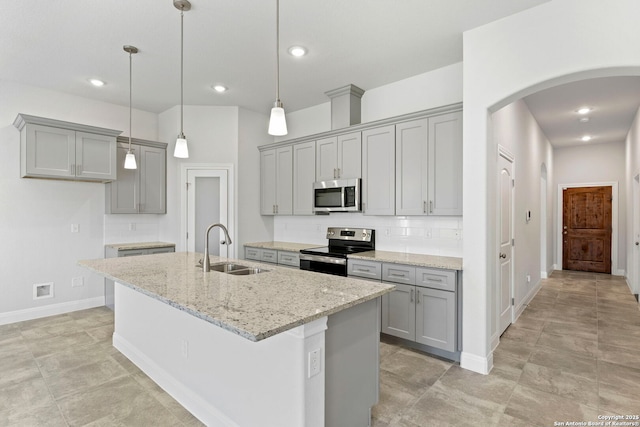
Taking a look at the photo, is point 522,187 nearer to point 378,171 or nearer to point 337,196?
point 378,171

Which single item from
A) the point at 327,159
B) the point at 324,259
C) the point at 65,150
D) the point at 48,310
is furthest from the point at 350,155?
the point at 48,310

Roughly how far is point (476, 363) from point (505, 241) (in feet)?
4.73

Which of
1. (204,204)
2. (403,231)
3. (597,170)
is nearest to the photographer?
(403,231)

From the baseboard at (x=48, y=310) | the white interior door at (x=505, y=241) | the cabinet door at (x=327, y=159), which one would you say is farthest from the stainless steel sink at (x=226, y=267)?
the baseboard at (x=48, y=310)

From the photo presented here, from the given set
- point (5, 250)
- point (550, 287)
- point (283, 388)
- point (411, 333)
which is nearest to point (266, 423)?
point (283, 388)

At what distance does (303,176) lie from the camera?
4.70 metres

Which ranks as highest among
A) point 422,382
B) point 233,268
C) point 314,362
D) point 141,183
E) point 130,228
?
point 141,183

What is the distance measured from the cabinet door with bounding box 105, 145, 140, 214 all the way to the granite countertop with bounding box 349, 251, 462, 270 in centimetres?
334

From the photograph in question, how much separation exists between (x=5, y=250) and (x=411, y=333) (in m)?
4.79

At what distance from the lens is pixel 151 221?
5312 millimetres

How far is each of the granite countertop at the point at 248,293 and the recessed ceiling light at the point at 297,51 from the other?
6.97 feet

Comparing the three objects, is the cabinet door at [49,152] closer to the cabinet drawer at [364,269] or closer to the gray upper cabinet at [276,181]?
the gray upper cabinet at [276,181]

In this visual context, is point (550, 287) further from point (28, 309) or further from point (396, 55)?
point (28, 309)

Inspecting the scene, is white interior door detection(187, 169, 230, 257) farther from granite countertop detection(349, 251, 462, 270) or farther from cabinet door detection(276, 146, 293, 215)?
granite countertop detection(349, 251, 462, 270)
